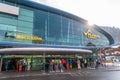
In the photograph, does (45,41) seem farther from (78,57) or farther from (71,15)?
(71,15)

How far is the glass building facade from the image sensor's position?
30.2 m

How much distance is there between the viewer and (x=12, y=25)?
30625mm

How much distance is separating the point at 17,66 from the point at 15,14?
25.6ft

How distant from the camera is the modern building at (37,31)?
28.2 m

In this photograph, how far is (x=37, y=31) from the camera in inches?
1320

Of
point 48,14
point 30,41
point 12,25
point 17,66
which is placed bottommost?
point 17,66

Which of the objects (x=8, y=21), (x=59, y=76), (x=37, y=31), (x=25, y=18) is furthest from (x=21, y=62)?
(x=59, y=76)

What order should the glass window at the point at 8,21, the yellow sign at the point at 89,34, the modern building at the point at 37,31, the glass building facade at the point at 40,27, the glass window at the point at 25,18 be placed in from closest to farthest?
1. the modern building at the point at 37,31
2. the glass window at the point at 8,21
3. the glass building facade at the point at 40,27
4. the glass window at the point at 25,18
5. the yellow sign at the point at 89,34

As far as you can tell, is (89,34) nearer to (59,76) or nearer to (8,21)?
(8,21)

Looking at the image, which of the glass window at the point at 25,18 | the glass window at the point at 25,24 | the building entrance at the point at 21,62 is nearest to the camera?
the building entrance at the point at 21,62

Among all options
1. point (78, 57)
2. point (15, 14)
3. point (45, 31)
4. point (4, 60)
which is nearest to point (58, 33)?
point (45, 31)

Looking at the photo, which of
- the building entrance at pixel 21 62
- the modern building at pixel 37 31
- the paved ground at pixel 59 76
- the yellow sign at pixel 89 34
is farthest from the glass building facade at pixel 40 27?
the paved ground at pixel 59 76

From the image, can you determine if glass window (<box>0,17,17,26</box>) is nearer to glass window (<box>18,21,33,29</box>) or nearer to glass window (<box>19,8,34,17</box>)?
glass window (<box>18,21,33,29</box>)

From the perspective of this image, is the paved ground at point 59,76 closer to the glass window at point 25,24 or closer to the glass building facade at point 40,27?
the glass building facade at point 40,27
